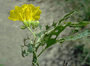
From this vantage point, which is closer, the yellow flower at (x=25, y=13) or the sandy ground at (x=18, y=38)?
the yellow flower at (x=25, y=13)

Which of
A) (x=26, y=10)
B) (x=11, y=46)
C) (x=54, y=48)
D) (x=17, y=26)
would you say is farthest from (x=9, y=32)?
(x=26, y=10)

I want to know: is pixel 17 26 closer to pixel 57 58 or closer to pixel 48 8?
pixel 48 8

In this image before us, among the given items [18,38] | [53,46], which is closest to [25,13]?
[53,46]

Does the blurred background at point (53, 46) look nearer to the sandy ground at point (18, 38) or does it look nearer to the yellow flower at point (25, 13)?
the sandy ground at point (18, 38)

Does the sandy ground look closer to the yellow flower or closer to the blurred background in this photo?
the blurred background

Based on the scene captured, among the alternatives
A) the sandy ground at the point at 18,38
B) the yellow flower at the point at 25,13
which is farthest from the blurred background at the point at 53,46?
the yellow flower at the point at 25,13

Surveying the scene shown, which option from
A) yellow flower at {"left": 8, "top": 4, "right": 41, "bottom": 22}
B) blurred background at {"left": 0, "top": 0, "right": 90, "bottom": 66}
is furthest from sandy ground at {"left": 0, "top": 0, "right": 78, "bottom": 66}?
yellow flower at {"left": 8, "top": 4, "right": 41, "bottom": 22}

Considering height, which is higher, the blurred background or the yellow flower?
the yellow flower
